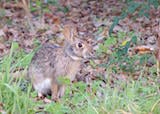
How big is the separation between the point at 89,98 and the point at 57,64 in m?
0.92

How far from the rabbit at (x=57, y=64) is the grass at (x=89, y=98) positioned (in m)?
0.13

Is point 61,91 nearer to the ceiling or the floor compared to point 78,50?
nearer to the floor

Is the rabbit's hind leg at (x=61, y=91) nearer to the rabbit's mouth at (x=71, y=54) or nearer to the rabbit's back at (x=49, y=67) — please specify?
the rabbit's back at (x=49, y=67)

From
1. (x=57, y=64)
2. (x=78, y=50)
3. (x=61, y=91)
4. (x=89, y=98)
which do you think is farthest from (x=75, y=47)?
(x=89, y=98)

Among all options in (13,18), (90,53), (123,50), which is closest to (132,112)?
(90,53)

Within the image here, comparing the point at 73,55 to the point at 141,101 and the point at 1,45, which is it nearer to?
the point at 141,101

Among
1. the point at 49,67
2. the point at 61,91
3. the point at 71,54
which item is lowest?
the point at 61,91

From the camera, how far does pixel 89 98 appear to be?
602 centimetres

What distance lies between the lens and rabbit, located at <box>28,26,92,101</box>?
22.0 feet

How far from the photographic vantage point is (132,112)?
211 inches

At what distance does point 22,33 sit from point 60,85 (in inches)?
124

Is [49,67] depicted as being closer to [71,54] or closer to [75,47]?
[71,54]

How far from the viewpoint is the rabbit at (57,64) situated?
6.71 meters

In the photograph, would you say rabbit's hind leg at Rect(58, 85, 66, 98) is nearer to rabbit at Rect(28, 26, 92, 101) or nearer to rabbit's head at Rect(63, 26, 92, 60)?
rabbit at Rect(28, 26, 92, 101)
